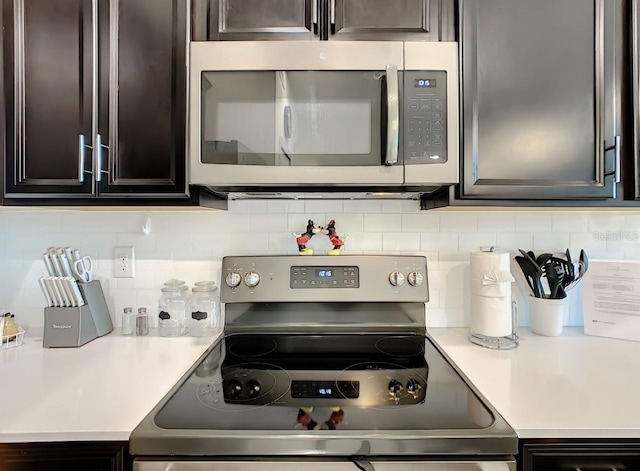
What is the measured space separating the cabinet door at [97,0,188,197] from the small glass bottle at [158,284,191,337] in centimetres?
44

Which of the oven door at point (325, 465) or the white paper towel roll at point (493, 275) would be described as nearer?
the oven door at point (325, 465)

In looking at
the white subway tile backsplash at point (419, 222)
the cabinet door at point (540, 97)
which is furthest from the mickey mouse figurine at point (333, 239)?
the cabinet door at point (540, 97)

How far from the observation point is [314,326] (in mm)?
1379

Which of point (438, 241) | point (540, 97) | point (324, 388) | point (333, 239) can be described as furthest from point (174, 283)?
point (540, 97)

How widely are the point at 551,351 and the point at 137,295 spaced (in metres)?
1.54

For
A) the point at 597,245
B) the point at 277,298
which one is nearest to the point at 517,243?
the point at 597,245

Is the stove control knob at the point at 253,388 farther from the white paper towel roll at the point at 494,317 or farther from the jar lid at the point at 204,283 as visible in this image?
the white paper towel roll at the point at 494,317

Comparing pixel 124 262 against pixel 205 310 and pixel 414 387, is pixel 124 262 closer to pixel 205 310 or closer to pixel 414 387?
pixel 205 310

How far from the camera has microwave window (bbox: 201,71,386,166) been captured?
104 cm

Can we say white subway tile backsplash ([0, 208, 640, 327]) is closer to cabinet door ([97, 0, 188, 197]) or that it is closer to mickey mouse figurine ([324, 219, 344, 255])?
mickey mouse figurine ([324, 219, 344, 255])

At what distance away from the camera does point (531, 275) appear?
136 centimetres

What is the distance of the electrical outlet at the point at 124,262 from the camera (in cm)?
144

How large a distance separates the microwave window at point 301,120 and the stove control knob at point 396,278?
18.9 inches

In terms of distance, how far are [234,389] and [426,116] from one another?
3.10 ft
